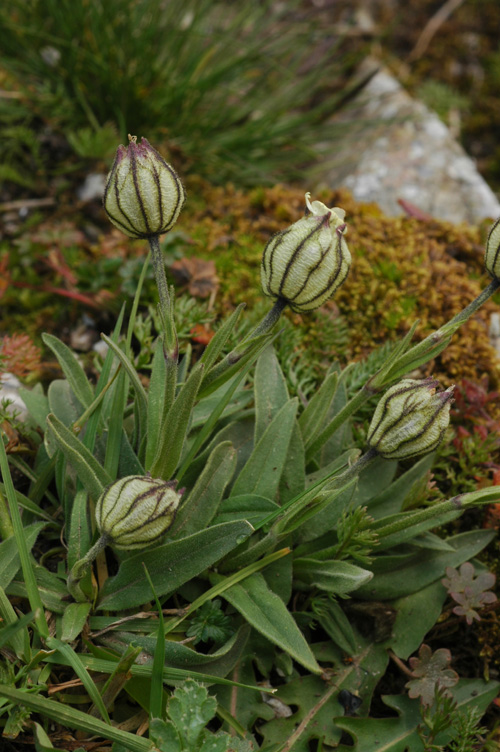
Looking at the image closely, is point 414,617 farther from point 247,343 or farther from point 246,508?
point 247,343

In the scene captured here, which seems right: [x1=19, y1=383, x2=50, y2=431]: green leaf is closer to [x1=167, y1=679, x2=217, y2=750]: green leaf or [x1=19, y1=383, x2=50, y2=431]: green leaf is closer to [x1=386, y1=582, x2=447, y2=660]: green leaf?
[x1=167, y1=679, x2=217, y2=750]: green leaf

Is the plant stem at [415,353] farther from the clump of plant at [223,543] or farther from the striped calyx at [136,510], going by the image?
the striped calyx at [136,510]

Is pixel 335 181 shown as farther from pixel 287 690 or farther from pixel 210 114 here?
pixel 287 690

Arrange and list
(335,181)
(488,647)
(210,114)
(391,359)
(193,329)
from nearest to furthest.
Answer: (391,359) < (488,647) < (193,329) < (210,114) < (335,181)

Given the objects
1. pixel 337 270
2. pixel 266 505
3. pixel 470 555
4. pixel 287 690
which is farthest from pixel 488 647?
pixel 337 270

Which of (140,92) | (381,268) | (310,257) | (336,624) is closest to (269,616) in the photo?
(336,624)

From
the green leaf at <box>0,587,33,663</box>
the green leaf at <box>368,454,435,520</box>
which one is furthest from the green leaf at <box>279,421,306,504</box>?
the green leaf at <box>0,587,33,663</box>

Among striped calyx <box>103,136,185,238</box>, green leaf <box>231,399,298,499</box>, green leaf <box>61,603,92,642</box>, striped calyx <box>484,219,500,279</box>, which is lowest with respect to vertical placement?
green leaf <box>61,603,92,642</box>
